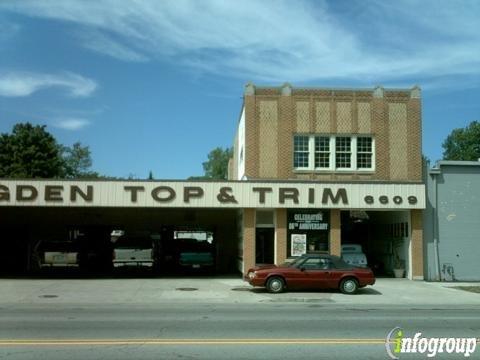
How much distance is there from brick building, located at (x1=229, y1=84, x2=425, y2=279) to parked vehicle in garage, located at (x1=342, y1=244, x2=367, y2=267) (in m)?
1.14

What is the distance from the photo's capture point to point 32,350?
376 inches

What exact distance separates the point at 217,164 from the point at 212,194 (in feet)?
259

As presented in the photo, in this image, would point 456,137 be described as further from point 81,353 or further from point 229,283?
point 81,353

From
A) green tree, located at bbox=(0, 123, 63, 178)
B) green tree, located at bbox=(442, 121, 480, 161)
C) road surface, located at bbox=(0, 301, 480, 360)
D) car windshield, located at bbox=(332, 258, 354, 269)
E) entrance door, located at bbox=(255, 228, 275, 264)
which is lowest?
road surface, located at bbox=(0, 301, 480, 360)

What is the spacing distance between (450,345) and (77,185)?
18.5m

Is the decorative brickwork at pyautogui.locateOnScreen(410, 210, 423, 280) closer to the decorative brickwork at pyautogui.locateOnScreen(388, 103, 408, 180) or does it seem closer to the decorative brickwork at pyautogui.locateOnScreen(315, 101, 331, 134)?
the decorative brickwork at pyautogui.locateOnScreen(388, 103, 408, 180)

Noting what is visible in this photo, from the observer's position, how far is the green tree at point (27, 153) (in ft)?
209

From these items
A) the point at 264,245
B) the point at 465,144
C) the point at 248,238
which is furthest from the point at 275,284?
the point at 465,144

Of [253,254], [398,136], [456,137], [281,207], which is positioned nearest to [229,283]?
[253,254]

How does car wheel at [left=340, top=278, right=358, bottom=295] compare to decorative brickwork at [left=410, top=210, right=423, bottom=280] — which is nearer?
car wheel at [left=340, top=278, right=358, bottom=295]

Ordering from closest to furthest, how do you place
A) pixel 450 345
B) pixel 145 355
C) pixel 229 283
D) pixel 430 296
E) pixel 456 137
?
1. pixel 145 355
2. pixel 450 345
3. pixel 430 296
4. pixel 229 283
5. pixel 456 137

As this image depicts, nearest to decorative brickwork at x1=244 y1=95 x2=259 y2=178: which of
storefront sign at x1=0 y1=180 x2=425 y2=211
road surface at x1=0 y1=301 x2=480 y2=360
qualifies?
storefront sign at x1=0 y1=180 x2=425 y2=211

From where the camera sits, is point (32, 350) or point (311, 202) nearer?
point (32, 350)

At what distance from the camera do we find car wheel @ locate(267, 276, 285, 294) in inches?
824
